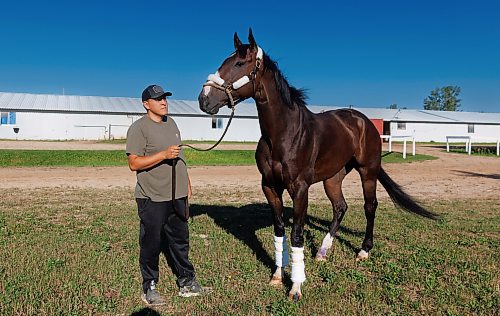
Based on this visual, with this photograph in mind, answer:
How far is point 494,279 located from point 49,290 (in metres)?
4.78

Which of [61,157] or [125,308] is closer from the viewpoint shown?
[125,308]

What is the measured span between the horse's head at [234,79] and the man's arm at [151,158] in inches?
20.1

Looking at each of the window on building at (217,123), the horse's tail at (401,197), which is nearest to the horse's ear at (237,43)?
the horse's tail at (401,197)

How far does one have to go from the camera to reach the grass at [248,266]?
4.12 metres

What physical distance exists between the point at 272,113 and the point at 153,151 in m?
1.29

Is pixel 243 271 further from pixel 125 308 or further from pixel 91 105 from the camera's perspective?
pixel 91 105

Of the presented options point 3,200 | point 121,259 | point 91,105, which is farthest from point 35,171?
point 91,105

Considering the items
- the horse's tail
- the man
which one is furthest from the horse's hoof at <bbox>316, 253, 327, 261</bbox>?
the horse's tail

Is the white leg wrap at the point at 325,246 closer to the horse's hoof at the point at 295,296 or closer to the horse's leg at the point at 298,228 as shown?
the horse's leg at the point at 298,228

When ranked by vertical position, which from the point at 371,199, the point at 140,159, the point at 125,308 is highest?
the point at 140,159

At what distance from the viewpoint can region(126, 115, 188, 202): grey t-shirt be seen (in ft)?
14.0

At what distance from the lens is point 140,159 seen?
4.18 m

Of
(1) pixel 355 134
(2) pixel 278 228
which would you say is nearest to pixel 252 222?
(1) pixel 355 134

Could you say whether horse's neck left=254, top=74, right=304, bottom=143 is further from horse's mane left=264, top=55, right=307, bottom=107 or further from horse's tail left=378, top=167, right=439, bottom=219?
horse's tail left=378, top=167, right=439, bottom=219
